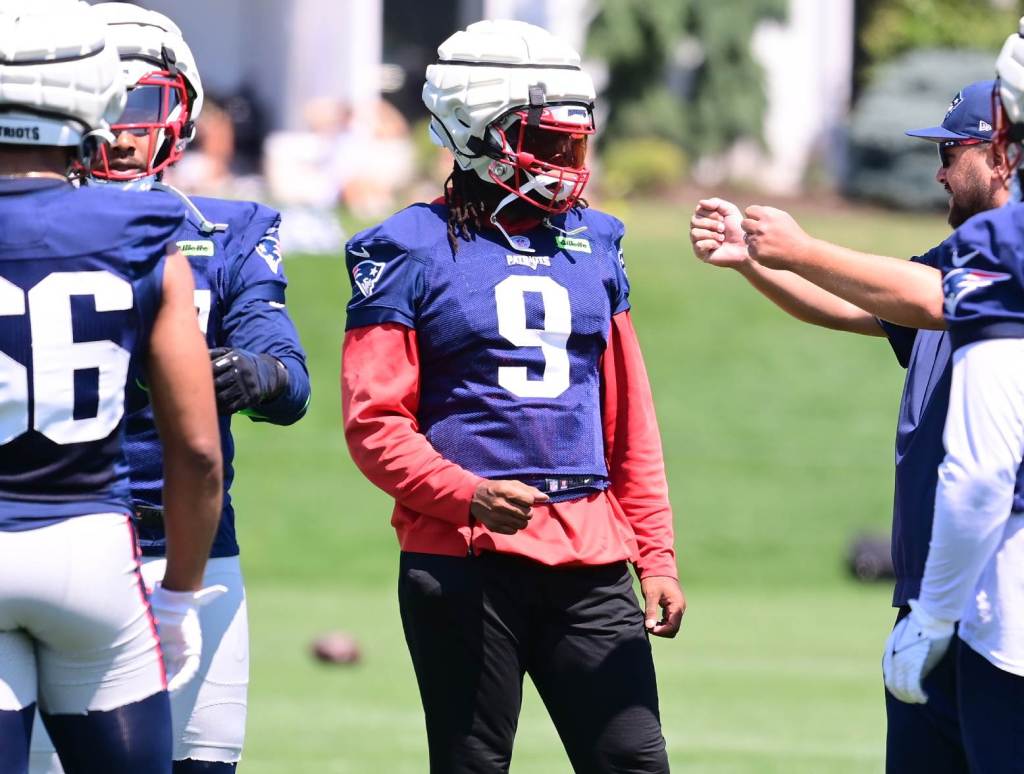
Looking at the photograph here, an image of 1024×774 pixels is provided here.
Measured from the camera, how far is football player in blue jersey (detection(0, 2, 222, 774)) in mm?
2994

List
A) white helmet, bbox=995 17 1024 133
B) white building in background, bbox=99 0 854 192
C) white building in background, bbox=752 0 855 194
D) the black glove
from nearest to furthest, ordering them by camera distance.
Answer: white helmet, bbox=995 17 1024 133, the black glove, white building in background, bbox=99 0 854 192, white building in background, bbox=752 0 855 194

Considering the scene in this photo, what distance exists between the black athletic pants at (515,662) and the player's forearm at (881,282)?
2.98 ft

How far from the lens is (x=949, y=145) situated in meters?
4.07

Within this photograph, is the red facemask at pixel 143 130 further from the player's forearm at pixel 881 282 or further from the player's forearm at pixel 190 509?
the player's forearm at pixel 881 282

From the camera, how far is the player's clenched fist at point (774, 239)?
3648 mm

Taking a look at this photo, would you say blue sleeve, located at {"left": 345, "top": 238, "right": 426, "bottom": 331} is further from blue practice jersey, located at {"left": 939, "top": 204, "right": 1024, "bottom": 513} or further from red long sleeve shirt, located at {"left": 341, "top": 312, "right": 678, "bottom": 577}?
blue practice jersey, located at {"left": 939, "top": 204, "right": 1024, "bottom": 513}

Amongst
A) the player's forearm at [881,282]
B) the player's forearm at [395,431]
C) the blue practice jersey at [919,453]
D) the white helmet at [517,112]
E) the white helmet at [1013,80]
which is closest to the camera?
the white helmet at [1013,80]

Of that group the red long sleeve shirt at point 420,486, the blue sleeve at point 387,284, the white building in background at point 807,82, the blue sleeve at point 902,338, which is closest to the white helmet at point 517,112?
the blue sleeve at point 387,284

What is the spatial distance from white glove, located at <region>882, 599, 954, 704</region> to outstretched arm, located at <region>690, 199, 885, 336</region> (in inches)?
40.8

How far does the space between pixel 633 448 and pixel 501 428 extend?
419 mm

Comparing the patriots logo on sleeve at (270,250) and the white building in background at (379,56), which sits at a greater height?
the patriots logo on sleeve at (270,250)

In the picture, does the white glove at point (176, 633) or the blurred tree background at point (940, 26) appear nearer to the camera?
the white glove at point (176, 633)

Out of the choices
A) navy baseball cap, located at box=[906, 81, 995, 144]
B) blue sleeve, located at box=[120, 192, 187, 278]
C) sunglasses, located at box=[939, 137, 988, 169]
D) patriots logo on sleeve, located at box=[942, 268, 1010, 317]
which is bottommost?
patriots logo on sleeve, located at box=[942, 268, 1010, 317]

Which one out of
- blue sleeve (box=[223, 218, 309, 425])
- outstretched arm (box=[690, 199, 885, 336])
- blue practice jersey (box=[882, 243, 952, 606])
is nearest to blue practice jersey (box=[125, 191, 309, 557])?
blue sleeve (box=[223, 218, 309, 425])
